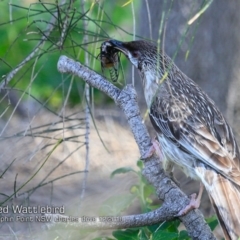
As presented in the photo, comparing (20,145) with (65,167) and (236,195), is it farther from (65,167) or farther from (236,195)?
(236,195)

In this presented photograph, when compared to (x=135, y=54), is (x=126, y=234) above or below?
below

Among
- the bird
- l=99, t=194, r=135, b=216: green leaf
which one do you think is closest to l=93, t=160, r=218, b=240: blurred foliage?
l=99, t=194, r=135, b=216: green leaf

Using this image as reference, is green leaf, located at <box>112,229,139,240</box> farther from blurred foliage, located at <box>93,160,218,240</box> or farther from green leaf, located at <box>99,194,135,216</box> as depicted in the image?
green leaf, located at <box>99,194,135,216</box>

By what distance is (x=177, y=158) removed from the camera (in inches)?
190

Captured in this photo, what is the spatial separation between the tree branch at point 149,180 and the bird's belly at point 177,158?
62cm

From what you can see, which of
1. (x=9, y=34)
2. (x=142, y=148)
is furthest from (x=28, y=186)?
(x=9, y=34)

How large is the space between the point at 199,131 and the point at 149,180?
867 millimetres

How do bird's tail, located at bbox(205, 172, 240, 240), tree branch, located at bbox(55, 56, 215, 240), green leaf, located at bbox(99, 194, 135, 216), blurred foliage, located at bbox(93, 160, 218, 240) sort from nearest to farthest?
blurred foliage, located at bbox(93, 160, 218, 240), tree branch, located at bbox(55, 56, 215, 240), bird's tail, located at bbox(205, 172, 240, 240), green leaf, located at bbox(99, 194, 135, 216)

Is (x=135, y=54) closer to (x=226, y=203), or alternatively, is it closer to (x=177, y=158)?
(x=177, y=158)

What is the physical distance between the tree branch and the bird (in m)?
0.26

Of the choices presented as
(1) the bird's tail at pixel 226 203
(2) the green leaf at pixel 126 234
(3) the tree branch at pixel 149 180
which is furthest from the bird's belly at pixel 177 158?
(2) the green leaf at pixel 126 234

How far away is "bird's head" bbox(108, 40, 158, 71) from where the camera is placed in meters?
5.04

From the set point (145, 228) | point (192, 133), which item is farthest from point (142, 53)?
point (145, 228)

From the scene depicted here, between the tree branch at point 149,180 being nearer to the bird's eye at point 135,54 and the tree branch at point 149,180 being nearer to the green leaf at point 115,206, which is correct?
the green leaf at point 115,206
